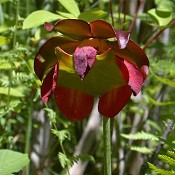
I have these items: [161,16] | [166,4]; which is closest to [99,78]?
[161,16]

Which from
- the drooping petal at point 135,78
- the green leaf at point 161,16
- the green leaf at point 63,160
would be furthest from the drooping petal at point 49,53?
the green leaf at point 161,16

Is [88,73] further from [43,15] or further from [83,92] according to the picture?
[43,15]

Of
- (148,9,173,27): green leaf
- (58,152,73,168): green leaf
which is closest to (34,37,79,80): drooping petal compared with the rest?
(58,152,73,168): green leaf

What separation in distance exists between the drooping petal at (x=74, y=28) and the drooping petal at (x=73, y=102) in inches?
3.9

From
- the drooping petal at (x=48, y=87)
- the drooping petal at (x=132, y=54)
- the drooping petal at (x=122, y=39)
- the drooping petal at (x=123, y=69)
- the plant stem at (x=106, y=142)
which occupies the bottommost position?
the plant stem at (x=106, y=142)

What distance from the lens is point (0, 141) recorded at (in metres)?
1.46

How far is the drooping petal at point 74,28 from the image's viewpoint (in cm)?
93

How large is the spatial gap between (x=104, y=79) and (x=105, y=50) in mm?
56

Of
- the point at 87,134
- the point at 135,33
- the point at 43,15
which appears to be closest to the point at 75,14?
the point at 43,15

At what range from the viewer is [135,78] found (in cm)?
94

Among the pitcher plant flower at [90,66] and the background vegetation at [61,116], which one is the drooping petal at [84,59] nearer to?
the pitcher plant flower at [90,66]

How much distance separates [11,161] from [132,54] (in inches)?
16.7

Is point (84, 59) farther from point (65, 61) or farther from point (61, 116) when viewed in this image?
point (61, 116)

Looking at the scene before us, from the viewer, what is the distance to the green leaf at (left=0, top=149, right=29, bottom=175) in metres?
1.17
